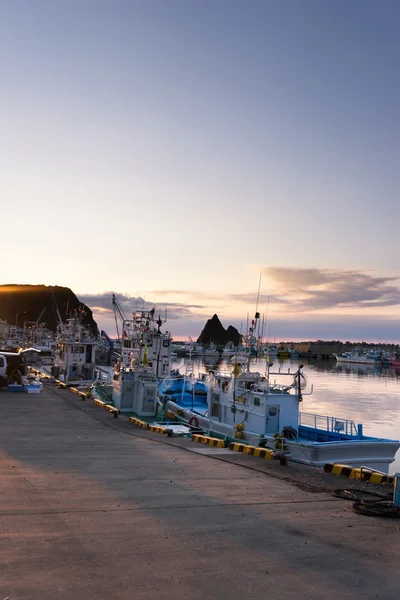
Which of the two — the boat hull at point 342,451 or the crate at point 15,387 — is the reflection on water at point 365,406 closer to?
the boat hull at point 342,451

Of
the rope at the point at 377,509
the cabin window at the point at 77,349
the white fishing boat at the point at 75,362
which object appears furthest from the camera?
the cabin window at the point at 77,349

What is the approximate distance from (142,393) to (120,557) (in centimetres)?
2390

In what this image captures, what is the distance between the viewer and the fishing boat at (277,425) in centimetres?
2134

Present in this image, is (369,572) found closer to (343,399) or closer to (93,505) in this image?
(93,505)

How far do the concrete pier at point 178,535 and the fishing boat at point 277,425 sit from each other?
7177mm

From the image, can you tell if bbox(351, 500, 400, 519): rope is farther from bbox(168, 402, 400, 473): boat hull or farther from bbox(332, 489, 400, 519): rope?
bbox(168, 402, 400, 473): boat hull

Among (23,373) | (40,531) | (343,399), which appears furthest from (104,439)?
(343,399)

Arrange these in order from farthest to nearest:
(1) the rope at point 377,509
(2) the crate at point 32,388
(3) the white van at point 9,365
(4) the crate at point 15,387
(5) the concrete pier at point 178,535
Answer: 1. (3) the white van at point 9,365
2. (2) the crate at point 32,388
3. (4) the crate at point 15,387
4. (1) the rope at point 377,509
5. (5) the concrete pier at point 178,535

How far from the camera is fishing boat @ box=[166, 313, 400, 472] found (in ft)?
70.0

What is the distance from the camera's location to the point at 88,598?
6.07 m

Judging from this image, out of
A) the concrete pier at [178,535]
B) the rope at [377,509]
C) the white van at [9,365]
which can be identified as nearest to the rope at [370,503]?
the rope at [377,509]

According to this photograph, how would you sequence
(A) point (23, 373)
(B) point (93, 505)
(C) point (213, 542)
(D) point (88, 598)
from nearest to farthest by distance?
(D) point (88, 598), (C) point (213, 542), (B) point (93, 505), (A) point (23, 373)

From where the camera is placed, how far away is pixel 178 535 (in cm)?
837

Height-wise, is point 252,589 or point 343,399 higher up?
point 252,589
